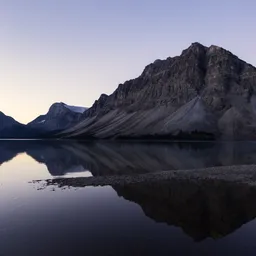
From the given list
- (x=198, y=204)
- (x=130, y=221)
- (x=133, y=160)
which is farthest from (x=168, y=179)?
(x=133, y=160)

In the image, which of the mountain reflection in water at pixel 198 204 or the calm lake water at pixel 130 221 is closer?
the calm lake water at pixel 130 221

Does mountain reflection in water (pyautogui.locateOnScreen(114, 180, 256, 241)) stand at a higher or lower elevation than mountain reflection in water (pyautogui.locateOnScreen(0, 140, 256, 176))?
lower

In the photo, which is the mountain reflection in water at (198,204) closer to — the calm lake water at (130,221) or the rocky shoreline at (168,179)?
the calm lake water at (130,221)

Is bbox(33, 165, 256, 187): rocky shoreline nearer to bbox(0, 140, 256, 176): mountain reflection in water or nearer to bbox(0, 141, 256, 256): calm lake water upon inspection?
bbox(0, 141, 256, 256): calm lake water

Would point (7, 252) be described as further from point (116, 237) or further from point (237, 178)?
point (237, 178)

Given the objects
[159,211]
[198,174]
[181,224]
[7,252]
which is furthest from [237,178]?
[7,252]

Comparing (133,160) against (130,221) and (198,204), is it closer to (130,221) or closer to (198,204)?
(198,204)

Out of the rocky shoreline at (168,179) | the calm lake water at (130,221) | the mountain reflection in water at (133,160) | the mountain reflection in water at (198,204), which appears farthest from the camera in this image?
the mountain reflection in water at (133,160)

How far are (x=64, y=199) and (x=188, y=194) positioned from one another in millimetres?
14079

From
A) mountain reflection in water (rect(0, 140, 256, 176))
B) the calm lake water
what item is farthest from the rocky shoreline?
mountain reflection in water (rect(0, 140, 256, 176))

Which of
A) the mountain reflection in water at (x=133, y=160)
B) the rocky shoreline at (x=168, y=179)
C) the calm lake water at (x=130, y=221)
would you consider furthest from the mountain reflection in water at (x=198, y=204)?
the mountain reflection in water at (x=133, y=160)

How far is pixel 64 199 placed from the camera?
35.1 meters

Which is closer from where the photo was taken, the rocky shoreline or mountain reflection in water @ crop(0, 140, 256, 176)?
the rocky shoreline

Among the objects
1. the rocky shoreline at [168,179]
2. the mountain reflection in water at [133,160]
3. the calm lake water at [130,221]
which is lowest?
the calm lake water at [130,221]
